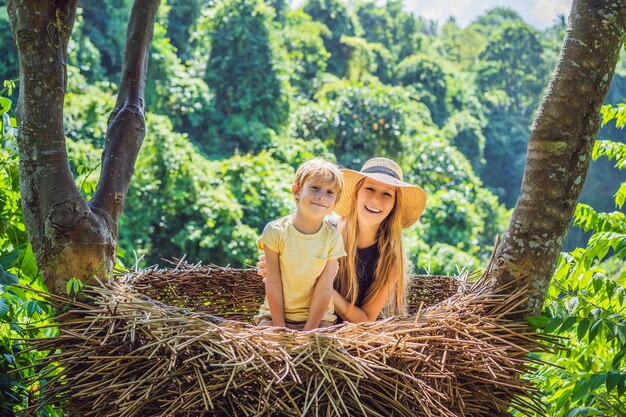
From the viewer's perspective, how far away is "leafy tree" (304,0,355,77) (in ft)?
89.0

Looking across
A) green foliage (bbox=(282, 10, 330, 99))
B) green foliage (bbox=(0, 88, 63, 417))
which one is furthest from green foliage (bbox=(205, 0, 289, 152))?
green foliage (bbox=(0, 88, 63, 417))

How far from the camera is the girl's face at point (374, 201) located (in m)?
3.39

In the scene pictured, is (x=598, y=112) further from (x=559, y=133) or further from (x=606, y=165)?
(x=606, y=165)

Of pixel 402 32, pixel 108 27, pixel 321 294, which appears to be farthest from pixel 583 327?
pixel 402 32

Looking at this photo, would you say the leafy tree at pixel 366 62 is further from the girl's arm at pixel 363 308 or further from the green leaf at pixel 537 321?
the green leaf at pixel 537 321

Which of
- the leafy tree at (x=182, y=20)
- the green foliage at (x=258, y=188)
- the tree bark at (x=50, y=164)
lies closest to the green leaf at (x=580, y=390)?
the tree bark at (x=50, y=164)

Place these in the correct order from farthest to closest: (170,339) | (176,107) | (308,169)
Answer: (176,107), (308,169), (170,339)

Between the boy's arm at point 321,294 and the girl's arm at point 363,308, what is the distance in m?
0.22

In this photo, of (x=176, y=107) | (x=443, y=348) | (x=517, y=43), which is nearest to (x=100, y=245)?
(x=443, y=348)

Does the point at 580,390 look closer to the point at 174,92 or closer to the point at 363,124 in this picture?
the point at 363,124

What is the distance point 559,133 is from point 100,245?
1.61 m

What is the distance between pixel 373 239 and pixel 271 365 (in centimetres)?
131

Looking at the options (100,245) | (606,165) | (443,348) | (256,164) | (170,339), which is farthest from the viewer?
(606,165)

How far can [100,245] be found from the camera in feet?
8.87
